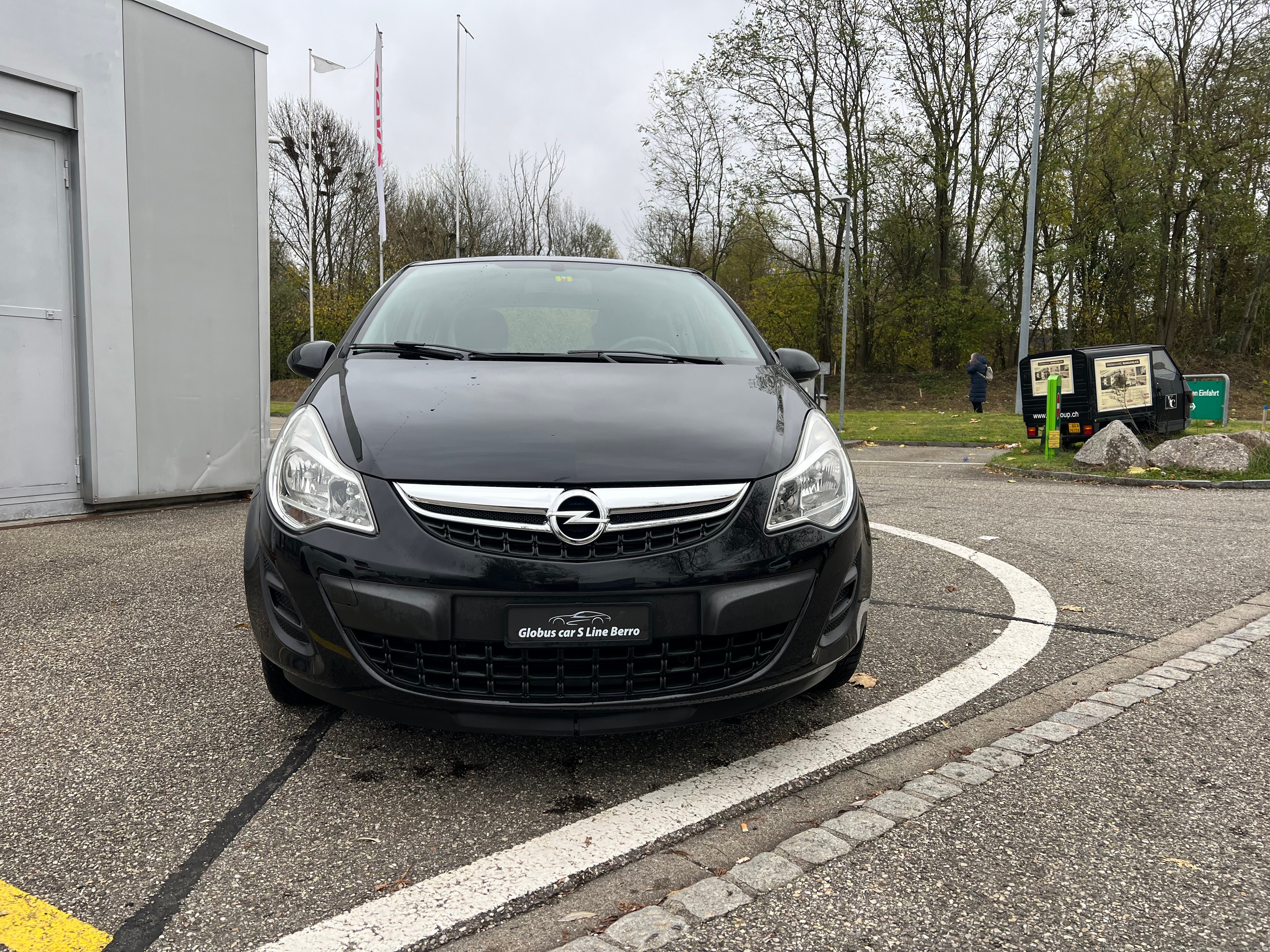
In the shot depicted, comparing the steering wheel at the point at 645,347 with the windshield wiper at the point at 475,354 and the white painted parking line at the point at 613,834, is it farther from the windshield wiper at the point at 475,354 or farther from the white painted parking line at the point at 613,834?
the white painted parking line at the point at 613,834

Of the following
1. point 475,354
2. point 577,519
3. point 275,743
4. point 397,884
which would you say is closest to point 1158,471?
point 475,354

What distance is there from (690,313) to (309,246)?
103 ft

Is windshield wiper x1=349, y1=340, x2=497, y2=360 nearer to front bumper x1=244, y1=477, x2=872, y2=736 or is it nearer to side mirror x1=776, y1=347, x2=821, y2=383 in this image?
front bumper x1=244, y1=477, x2=872, y2=736

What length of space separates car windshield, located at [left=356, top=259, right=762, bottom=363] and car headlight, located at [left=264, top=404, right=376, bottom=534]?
78 centimetres

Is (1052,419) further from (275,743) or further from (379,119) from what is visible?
(379,119)

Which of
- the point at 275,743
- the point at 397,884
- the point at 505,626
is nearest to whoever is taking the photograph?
the point at 397,884

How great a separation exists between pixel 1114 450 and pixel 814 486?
9717mm

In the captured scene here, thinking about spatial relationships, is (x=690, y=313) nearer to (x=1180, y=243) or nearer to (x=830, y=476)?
(x=830, y=476)

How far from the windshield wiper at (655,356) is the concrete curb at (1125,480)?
8350 millimetres

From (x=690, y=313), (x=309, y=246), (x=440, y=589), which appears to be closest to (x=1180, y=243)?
(x=309, y=246)

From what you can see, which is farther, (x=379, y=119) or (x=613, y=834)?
(x=379, y=119)

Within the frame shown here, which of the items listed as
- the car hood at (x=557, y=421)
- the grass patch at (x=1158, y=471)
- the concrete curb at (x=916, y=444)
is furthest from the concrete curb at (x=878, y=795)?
the concrete curb at (x=916, y=444)

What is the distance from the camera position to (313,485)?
99.6 inches

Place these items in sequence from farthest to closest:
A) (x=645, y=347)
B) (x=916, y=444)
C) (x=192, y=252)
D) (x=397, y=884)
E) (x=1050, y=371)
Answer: (x=916, y=444), (x=1050, y=371), (x=192, y=252), (x=645, y=347), (x=397, y=884)
